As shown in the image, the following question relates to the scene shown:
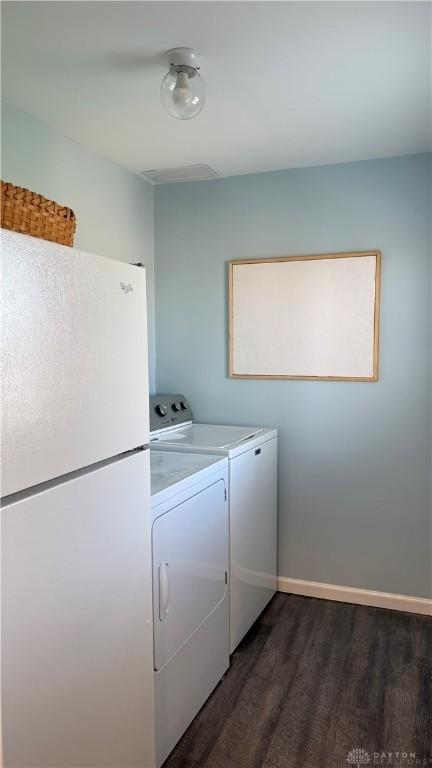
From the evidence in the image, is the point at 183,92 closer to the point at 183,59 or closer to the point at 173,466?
the point at 183,59

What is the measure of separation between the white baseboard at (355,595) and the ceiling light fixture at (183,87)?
2.47 metres

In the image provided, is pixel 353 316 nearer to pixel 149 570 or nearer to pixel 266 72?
pixel 266 72

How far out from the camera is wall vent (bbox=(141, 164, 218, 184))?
9.50 ft

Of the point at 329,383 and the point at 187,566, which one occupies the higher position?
the point at 329,383

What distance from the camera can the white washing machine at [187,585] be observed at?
5.72ft

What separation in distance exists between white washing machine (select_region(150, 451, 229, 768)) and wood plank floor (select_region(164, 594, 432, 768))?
0.41 ft

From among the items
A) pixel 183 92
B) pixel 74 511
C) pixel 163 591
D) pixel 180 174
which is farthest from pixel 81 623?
pixel 180 174

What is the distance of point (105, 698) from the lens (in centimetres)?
135

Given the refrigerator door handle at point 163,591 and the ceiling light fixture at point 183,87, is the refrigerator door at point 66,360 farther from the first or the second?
the ceiling light fixture at point 183,87

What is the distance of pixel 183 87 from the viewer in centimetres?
180

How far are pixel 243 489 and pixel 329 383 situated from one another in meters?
0.81

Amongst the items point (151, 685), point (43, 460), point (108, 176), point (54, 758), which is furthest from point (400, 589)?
point (108, 176)

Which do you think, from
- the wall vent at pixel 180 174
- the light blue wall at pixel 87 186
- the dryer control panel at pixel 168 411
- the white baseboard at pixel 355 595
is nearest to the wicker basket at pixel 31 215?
the light blue wall at pixel 87 186

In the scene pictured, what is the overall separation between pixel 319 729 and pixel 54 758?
120 cm
